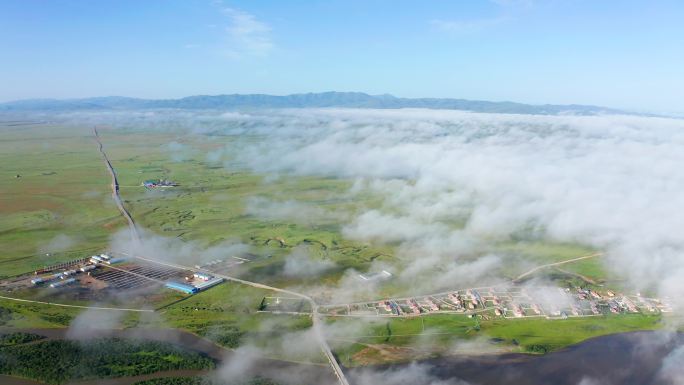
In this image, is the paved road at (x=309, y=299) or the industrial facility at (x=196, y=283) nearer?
the paved road at (x=309, y=299)

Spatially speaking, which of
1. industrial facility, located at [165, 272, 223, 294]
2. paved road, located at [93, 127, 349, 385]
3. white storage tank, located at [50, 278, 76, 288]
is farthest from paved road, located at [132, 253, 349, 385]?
white storage tank, located at [50, 278, 76, 288]

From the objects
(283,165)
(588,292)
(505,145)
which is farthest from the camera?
(283,165)

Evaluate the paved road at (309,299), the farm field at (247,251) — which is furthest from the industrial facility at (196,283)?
the paved road at (309,299)

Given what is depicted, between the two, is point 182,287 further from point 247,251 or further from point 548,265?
point 548,265

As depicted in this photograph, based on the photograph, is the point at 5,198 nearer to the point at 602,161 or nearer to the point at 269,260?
the point at 269,260

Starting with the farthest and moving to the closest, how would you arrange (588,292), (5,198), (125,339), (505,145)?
(505,145), (5,198), (588,292), (125,339)

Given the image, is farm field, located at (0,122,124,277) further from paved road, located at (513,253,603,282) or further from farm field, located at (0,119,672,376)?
paved road, located at (513,253,603,282)

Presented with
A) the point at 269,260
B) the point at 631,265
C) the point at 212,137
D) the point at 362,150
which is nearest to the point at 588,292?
the point at 631,265

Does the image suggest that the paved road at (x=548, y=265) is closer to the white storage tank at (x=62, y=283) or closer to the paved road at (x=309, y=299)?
the paved road at (x=309, y=299)

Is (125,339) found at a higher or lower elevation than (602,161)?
lower

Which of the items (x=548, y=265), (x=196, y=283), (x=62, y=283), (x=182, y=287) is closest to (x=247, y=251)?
(x=196, y=283)

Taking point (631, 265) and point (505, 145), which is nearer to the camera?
point (631, 265)
